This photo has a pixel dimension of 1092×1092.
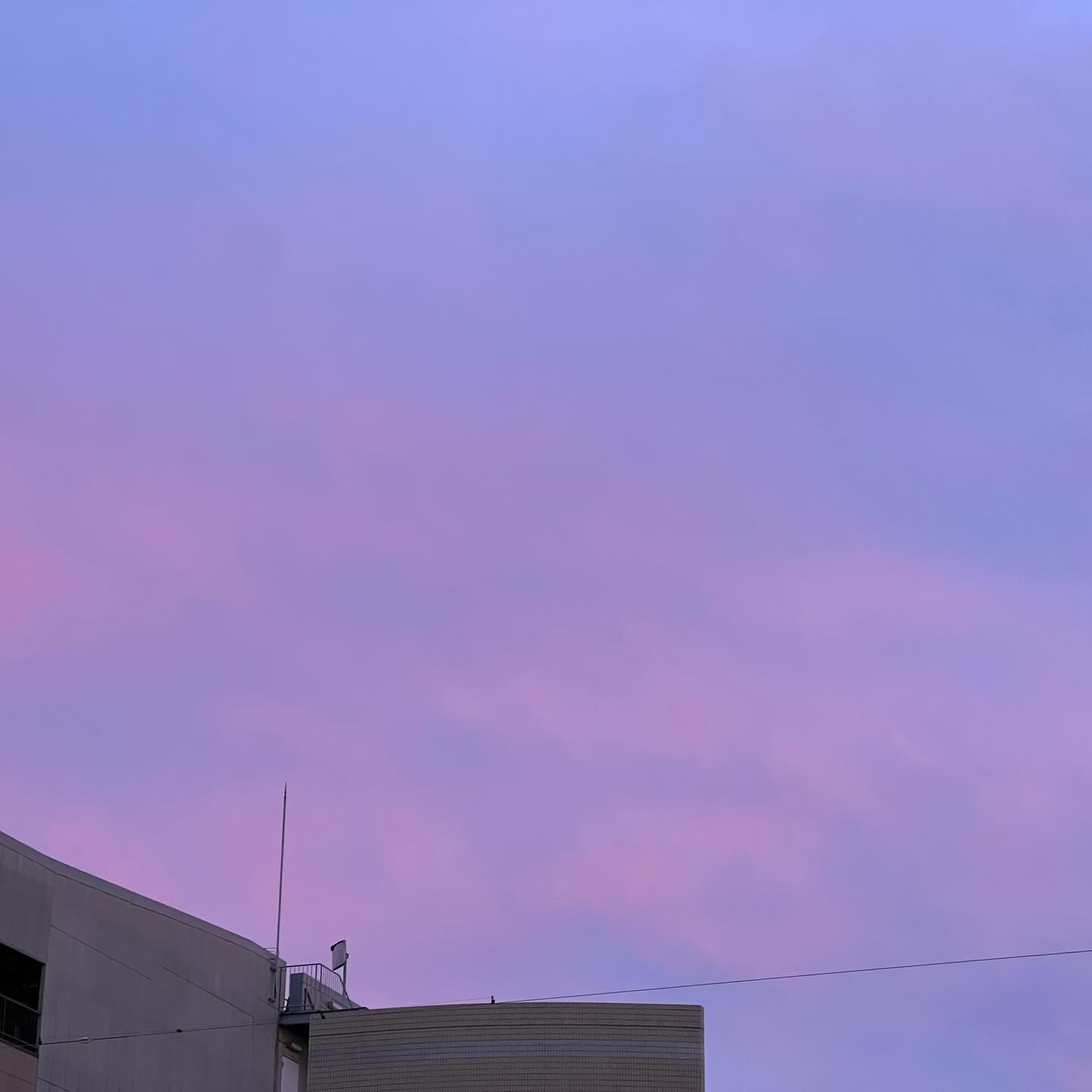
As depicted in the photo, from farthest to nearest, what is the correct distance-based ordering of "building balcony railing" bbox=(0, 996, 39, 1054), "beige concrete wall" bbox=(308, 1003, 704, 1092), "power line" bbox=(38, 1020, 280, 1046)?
"beige concrete wall" bbox=(308, 1003, 704, 1092) < "power line" bbox=(38, 1020, 280, 1046) < "building balcony railing" bbox=(0, 996, 39, 1054)

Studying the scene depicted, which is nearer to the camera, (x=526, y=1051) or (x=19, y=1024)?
(x=19, y=1024)

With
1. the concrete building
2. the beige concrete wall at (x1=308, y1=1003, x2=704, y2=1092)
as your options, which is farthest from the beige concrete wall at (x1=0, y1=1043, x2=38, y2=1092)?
the beige concrete wall at (x1=308, y1=1003, x2=704, y2=1092)

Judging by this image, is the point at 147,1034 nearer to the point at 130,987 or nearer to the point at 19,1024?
the point at 130,987

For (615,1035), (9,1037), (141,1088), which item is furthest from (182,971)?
(615,1035)

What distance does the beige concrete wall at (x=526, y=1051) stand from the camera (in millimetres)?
60156

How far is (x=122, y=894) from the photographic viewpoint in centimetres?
5900

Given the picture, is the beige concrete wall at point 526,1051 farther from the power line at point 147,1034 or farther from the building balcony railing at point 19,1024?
the building balcony railing at point 19,1024

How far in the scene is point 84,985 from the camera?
56.9m

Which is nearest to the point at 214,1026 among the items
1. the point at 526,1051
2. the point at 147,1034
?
the point at 147,1034

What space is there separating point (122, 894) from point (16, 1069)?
21.3 ft

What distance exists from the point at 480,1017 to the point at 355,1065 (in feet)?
13.4

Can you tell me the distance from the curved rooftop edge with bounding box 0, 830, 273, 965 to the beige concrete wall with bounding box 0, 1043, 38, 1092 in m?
4.89

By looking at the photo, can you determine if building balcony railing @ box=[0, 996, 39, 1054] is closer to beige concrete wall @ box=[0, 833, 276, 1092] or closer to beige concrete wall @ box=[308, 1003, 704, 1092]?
beige concrete wall @ box=[0, 833, 276, 1092]

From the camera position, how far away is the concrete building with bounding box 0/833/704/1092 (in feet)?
181
